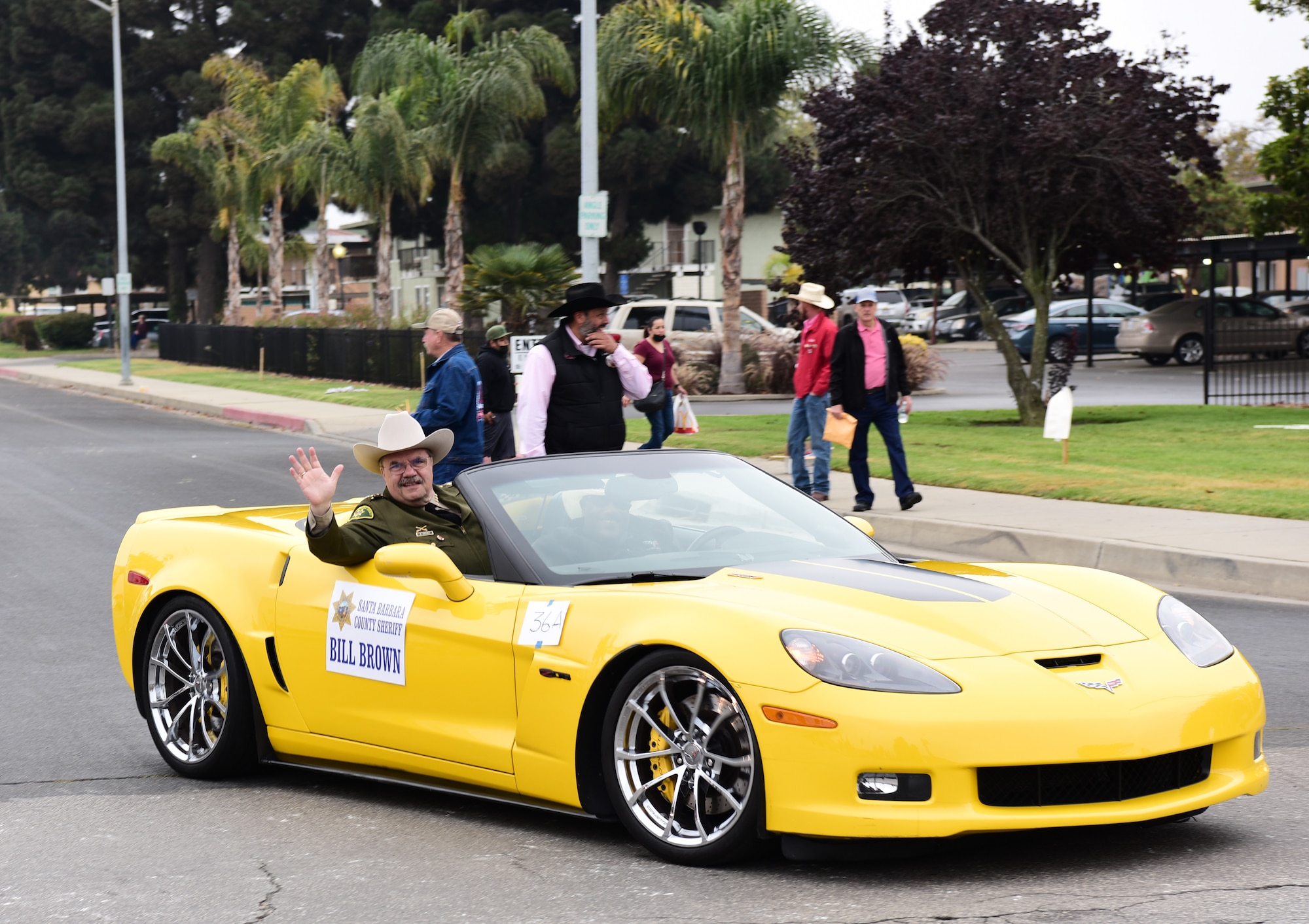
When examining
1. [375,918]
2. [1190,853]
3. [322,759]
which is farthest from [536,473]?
[1190,853]

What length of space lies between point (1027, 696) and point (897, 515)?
8.90 m

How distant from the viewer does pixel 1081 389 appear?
32000 millimetres

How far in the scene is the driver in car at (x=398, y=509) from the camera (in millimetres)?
5703

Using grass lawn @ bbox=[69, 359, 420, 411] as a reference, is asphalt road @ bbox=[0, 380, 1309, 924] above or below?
below

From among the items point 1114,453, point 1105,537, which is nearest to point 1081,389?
point 1114,453

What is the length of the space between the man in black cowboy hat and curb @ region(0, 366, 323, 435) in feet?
54.7

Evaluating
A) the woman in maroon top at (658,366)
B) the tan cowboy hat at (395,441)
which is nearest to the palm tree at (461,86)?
the woman in maroon top at (658,366)

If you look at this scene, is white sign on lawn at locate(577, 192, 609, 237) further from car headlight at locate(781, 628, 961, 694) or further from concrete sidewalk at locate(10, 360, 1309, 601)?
car headlight at locate(781, 628, 961, 694)

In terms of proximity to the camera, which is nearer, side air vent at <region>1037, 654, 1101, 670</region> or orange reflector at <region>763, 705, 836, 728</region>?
orange reflector at <region>763, 705, 836, 728</region>

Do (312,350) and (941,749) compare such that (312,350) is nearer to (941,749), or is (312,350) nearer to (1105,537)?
(1105,537)

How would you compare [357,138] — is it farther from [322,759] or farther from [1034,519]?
A: [322,759]

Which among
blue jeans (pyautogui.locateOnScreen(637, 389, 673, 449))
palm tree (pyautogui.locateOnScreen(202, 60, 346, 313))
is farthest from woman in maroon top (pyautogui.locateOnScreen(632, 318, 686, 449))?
palm tree (pyautogui.locateOnScreen(202, 60, 346, 313))

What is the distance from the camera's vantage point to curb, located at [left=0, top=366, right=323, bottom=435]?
1057 inches

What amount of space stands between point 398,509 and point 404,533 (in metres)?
0.15
